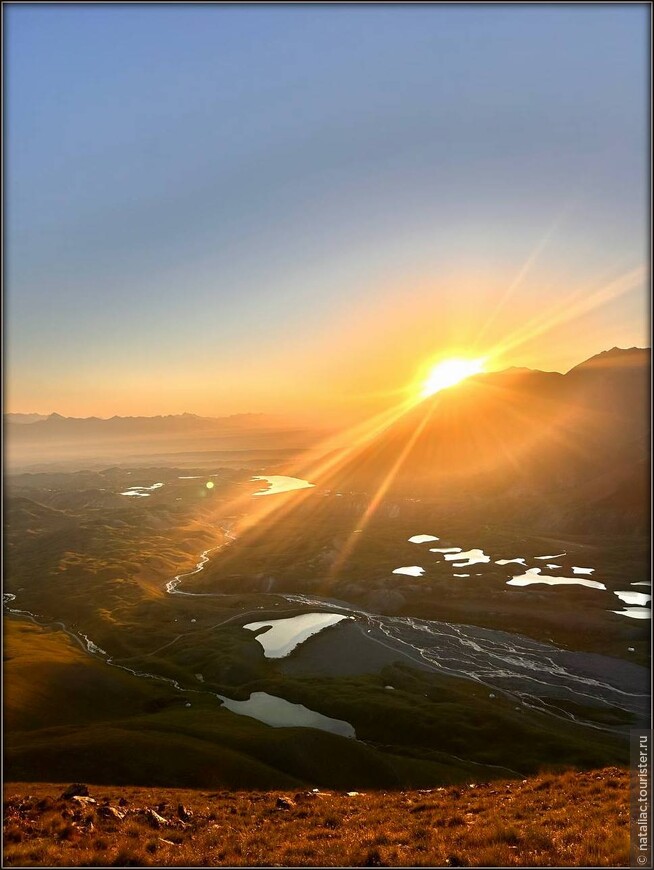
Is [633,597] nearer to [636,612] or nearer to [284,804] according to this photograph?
[636,612]

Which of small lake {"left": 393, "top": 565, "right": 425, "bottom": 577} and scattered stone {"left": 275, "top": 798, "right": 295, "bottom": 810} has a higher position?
scattered stone {"left": 275, "top": 798, "right": 295, "bottom": 810}

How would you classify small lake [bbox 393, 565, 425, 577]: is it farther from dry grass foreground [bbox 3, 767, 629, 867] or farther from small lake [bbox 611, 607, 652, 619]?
dry grass foreground [bbox 3, 767, 629, 867]

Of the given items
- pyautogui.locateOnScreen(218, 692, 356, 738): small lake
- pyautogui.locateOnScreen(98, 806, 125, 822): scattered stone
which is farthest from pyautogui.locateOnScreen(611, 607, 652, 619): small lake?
pyautogui.locateOnScreen(98, 806, 125, 822): scattered stone

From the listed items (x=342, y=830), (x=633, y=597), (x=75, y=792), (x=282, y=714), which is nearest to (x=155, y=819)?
(x=75, y=792)

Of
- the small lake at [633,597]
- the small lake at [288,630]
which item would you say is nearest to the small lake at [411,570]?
the small lake at [288,630]

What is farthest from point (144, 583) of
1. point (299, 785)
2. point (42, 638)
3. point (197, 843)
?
point (197, 843)

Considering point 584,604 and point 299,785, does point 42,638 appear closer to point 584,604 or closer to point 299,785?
point 299,785
